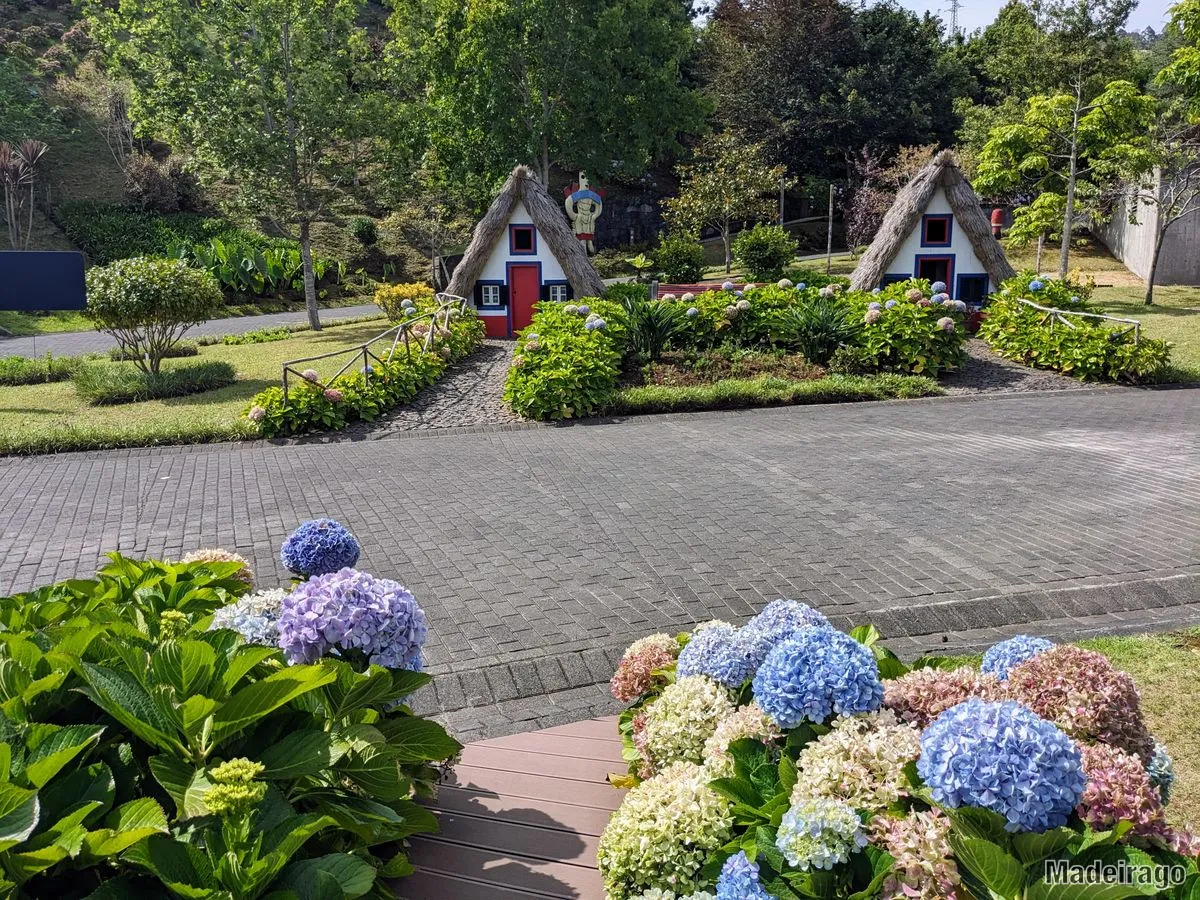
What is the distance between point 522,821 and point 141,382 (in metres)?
13.8

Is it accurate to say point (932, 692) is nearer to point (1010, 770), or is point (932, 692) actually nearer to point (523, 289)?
point (1010, 770)

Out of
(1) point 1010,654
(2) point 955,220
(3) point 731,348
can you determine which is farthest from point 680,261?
(1) point 1010,654

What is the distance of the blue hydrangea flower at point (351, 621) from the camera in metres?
2.87

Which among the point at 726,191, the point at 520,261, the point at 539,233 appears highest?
the point at 726,191

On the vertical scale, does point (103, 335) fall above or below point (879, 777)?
below

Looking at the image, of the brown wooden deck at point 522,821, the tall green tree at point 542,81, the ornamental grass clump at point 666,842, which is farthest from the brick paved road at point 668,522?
the tall green tree at point 542,81

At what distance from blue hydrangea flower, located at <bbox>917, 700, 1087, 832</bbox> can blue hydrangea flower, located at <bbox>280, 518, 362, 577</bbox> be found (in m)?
2.28

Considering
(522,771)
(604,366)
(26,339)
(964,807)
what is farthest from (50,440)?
(26,339)

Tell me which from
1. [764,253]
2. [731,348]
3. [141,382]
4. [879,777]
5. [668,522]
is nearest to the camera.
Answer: [879,777]

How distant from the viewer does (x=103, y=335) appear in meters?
23.2

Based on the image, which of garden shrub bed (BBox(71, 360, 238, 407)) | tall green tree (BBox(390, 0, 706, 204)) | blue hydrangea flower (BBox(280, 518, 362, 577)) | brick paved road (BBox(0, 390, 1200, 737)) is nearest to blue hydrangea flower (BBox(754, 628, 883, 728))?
blue hydrangea flower (BBox(280, 518, 362, 577))

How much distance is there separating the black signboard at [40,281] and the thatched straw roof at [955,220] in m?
13.7

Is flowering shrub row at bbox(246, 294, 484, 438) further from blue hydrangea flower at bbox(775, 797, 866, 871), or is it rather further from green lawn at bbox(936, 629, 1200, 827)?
blue hydrangea flower at bbox(775, 797, 866, 871)

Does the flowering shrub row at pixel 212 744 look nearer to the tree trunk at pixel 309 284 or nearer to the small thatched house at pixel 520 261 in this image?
the small thatched house at pixel 520 261
